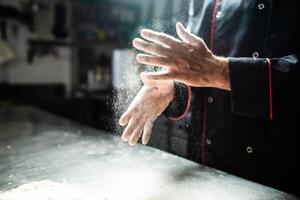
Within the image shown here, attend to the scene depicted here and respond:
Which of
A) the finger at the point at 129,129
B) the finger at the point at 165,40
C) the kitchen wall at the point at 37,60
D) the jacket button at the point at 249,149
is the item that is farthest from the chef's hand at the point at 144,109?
the kitchen wall at the point at 37,60

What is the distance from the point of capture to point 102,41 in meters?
4.36

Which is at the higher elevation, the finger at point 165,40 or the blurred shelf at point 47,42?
the finger at point 165,40

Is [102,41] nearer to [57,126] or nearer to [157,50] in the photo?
[57,126]

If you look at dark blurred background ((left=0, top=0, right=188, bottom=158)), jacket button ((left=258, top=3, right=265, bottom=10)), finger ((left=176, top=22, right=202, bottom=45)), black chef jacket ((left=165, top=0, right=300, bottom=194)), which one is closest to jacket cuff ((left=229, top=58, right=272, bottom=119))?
black chef jacket ((left=165, top=0, right=300, bottom=194))

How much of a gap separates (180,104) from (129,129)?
32cm

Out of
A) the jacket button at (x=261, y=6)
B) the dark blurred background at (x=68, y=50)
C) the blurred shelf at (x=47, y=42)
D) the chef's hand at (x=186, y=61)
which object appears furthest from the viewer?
the blurred shelf at (x=47, y=42)

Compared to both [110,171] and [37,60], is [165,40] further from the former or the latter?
[37,60]

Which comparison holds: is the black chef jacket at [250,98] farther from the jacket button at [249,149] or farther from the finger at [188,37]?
the finger at [188,37]

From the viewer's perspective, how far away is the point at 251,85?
113 centimetres

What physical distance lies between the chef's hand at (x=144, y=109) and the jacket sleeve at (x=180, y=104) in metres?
0.09

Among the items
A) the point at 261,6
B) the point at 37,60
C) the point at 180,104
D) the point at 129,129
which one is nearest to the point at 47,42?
the point at 37,60

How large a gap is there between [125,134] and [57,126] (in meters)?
1.09

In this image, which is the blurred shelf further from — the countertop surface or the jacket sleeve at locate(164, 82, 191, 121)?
the jacket sleeve at locate(164, 82, 191, 121)

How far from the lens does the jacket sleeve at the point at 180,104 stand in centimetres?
145
